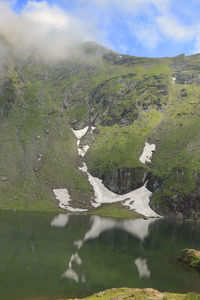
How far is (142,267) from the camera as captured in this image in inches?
2063

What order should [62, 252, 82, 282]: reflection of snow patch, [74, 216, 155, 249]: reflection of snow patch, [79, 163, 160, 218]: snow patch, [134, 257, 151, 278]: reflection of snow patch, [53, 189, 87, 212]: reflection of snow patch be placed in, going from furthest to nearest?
[79, 163, 160, 218]: snow patch < [53, 189, 87, 212]: reflection of snow patch < [74, 216, 155, 249]: reflection of snow patch < [134, 257, 151, 278]: reflection of snow patch < [62, 252, 82, 282]: reflection of snow patch

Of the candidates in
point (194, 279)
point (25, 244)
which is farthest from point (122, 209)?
point (194, 279)

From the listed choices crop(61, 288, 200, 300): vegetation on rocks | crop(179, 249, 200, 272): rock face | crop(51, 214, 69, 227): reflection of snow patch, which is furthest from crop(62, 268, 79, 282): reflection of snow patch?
crop(51, 214, 69, 227): reflection of snow patch

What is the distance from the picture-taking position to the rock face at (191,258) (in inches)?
2219

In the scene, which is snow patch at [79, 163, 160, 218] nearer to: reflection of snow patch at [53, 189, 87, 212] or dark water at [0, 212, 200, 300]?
reflection of snow patch at [53, 189, 87, 212]

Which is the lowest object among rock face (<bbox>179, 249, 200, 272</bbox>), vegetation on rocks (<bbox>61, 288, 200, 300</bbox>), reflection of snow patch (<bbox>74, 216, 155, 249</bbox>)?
reflection of snow patch (<bbox>74, 216, 155, 249</bbox>)

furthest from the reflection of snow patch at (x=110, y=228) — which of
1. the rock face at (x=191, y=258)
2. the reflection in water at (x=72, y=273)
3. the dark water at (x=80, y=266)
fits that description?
the rock face at (x=191, y=258)

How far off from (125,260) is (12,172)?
151596 millimetres

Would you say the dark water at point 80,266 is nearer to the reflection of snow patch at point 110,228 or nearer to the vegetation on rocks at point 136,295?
the reflection of snow patch at point 110,228

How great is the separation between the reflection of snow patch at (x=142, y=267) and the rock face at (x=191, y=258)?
356 inches

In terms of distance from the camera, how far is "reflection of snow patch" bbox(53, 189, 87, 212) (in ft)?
555

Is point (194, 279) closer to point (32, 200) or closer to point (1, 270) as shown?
point (1, 270)

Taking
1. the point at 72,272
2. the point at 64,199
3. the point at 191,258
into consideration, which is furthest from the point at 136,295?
the point at 64,199

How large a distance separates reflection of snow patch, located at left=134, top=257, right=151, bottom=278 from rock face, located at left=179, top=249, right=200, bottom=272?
29.6ft
